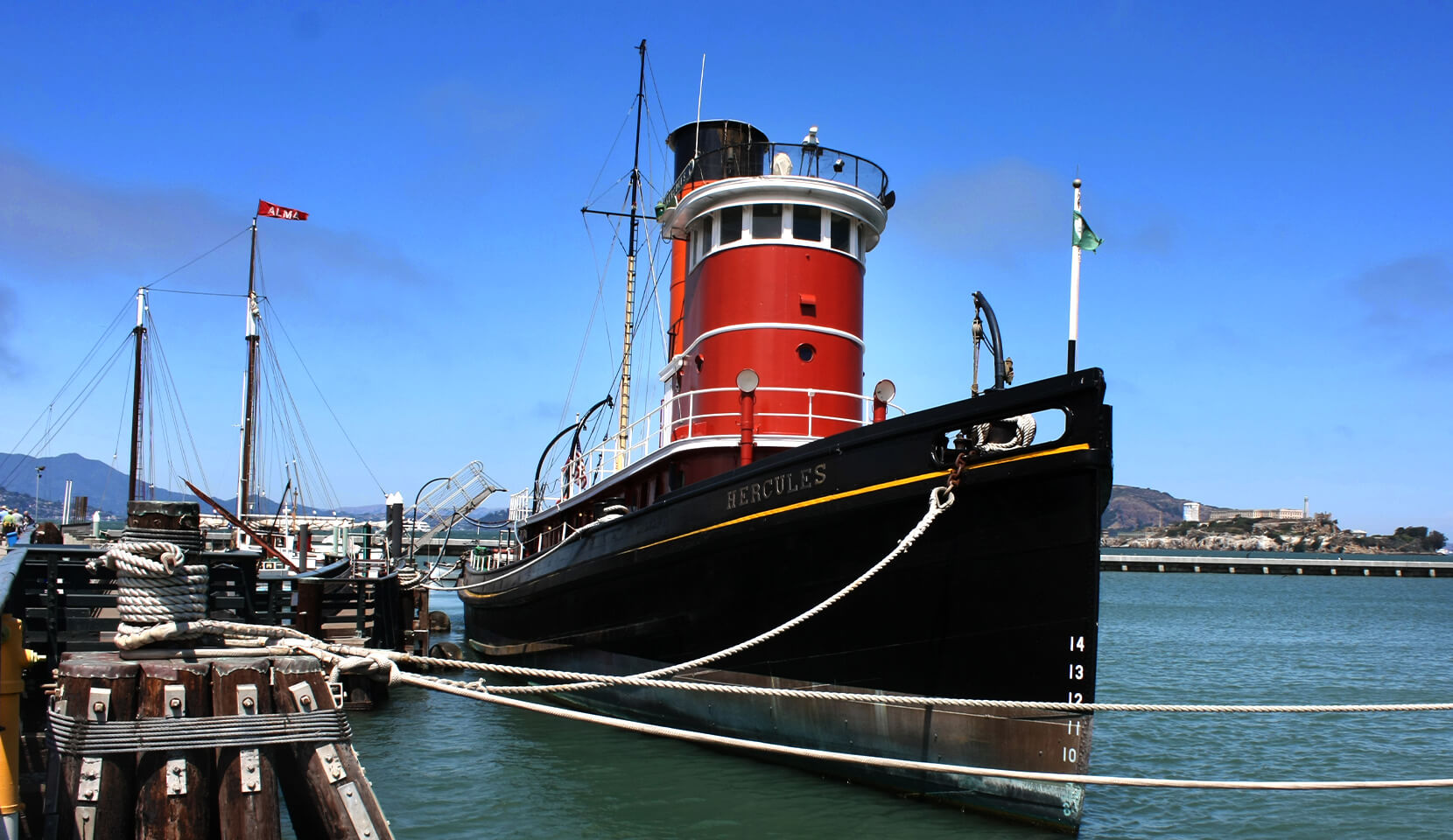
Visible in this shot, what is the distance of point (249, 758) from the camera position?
435 cm

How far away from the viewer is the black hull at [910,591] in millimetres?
8047

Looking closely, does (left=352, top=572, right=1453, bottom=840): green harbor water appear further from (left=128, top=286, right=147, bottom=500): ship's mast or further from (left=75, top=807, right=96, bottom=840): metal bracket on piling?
(left=128, top=286, right=147, bottom=500): ship's mast

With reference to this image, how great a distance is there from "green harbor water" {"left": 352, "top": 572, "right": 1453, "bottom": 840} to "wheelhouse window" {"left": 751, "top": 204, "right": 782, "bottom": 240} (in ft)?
19.7

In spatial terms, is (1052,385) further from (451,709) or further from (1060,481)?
(451,709)

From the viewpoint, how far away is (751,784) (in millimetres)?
9578

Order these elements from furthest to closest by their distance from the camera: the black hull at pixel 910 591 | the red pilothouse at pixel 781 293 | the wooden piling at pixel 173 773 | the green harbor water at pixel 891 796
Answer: the red pilothouse at pixel 781 293 → the green harbor water at pixel 891 796 → the black hull at pixel 910 591 → the wooden piling at pixel 173 773

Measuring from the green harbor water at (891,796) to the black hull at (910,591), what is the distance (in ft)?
1.27

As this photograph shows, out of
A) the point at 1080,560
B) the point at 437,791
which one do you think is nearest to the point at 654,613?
the point at 437,791

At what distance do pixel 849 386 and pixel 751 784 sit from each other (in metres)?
5.29

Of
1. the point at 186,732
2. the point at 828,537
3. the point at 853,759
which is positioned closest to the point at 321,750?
the point at 186,732

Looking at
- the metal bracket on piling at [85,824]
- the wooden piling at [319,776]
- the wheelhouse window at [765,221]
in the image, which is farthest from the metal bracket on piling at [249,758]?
the wheelhouse window at [765,221]

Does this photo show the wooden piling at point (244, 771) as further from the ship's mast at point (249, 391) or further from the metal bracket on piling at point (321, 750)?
the ship's mast at point (249, 391)

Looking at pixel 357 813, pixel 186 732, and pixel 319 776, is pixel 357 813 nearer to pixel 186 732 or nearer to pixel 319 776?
pixel 319 776

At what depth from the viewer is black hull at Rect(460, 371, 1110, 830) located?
26.4 feet
